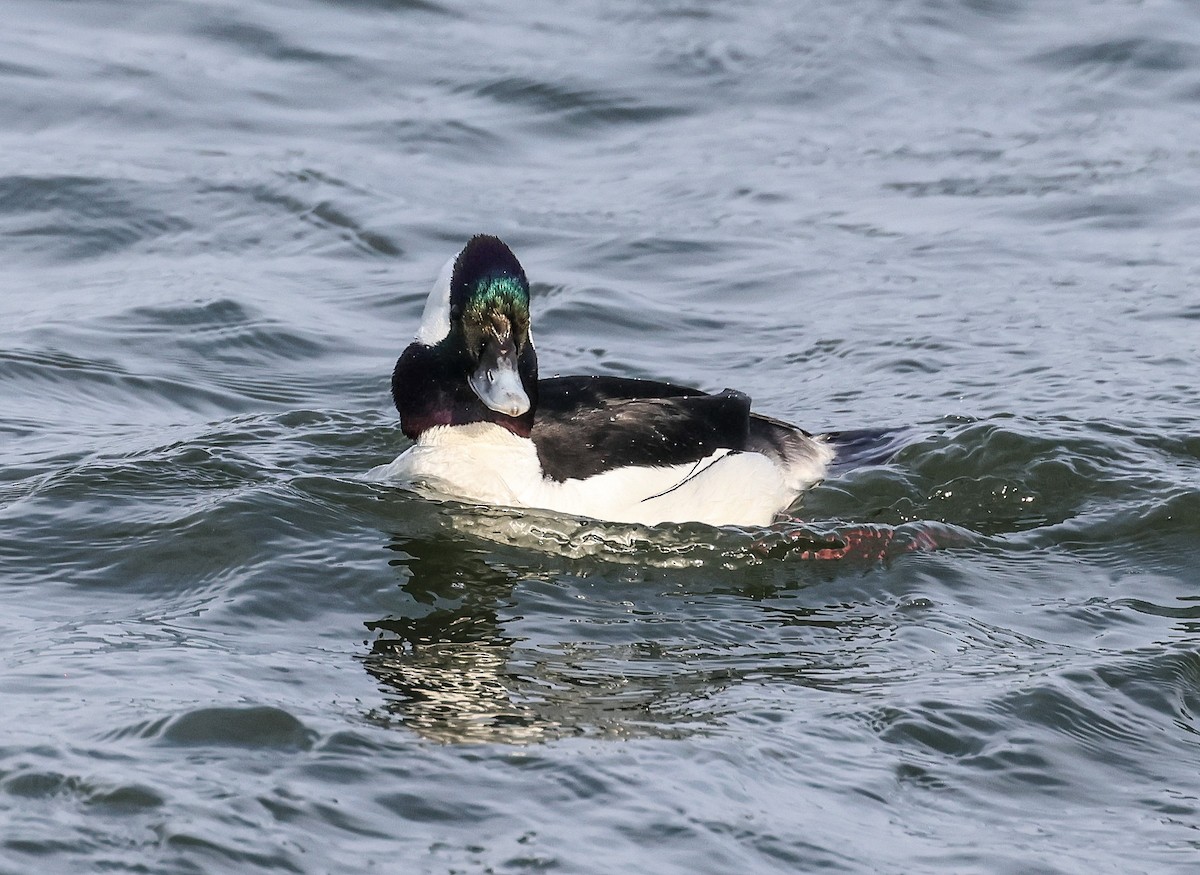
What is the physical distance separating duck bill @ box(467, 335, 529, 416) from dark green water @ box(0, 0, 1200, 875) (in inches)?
21.4

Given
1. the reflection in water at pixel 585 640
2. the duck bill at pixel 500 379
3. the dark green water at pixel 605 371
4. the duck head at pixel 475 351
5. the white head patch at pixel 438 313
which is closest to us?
the dark green water at pixel 605 371

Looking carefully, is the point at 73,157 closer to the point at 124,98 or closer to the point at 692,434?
the point at 124,98

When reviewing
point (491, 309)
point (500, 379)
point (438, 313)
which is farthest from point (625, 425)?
point (438, 313)

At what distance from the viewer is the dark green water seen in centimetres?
503

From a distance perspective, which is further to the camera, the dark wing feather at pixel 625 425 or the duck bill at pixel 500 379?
the dark wing feather at pixel 625 425

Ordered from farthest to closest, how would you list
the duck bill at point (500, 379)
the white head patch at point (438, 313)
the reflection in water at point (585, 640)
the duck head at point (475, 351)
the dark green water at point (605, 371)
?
the white head patch at point (438, 313) < the duck head at point (475, 351) < the duck bill at point (500, 379) < the reflection in water at point (585, 640) < the dark green water at point (605, 371)

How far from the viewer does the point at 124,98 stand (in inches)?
576

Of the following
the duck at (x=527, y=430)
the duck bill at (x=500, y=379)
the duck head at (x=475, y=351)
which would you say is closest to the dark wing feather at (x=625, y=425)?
the duck at (x=527, y=430)

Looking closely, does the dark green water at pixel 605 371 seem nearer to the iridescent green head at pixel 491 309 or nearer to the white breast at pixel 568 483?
the white breast at pixel 568 483

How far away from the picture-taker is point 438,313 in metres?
7.48

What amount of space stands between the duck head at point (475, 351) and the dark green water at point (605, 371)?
0.43 metres

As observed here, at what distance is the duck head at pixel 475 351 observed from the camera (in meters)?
7.28

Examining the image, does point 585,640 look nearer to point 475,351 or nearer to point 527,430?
point 527,430

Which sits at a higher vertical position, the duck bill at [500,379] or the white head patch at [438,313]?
the white head patch at [438,313]
